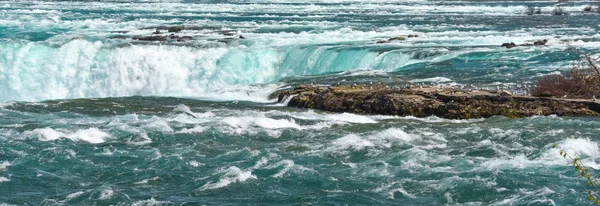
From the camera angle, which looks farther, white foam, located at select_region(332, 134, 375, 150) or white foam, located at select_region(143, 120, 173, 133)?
white foam, located at select_region(143, 120, 173, 133)

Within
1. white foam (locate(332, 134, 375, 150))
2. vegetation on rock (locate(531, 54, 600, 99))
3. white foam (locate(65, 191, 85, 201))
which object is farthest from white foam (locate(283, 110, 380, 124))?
white foam (locate(65, 191, 85, 201))

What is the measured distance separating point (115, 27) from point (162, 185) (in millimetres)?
46831

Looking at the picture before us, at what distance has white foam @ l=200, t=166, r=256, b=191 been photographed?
16562 mm

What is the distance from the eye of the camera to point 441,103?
23.8 m

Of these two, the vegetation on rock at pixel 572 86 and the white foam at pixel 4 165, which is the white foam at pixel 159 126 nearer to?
the white foam at pixel 4 165

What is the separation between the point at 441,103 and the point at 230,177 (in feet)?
27.8

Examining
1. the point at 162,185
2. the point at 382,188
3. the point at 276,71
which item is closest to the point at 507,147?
the point at 382,188

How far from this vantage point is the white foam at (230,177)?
16562 millimetres

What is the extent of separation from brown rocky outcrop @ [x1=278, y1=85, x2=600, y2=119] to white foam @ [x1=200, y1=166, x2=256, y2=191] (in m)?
7.41

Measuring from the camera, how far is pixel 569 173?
16.7 metres

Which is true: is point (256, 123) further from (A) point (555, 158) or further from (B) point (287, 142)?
(A) point (555, 158)

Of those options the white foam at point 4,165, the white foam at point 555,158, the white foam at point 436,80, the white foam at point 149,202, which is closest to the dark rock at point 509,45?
the white foam at point 436,80

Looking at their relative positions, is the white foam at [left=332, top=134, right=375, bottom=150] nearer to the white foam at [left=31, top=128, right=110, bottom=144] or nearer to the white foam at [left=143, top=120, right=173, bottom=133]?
the white foam at [left=143, top=120, right=173, bottom=133]

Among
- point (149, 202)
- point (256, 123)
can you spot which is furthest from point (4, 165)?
point (256, 123)
